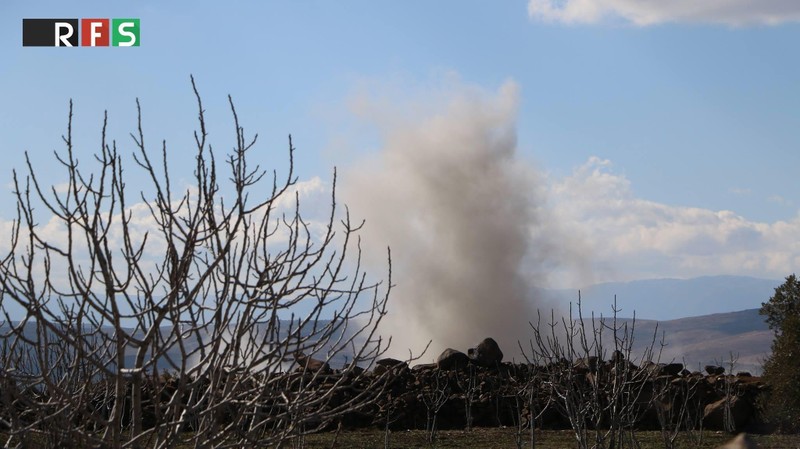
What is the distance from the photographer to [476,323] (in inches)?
2798

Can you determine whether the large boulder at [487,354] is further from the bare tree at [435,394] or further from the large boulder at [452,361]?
the bare tree at [435,394]

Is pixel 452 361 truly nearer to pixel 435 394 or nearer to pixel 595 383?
pixel 435 394

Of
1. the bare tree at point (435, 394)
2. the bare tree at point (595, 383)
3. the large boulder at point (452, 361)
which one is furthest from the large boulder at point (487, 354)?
the bare tree at point (595, 383)

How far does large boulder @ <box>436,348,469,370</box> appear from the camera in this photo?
1255 inches

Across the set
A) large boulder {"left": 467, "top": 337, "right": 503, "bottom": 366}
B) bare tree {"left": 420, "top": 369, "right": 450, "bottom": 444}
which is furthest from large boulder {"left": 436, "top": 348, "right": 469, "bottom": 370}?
bare tree {"left": 420, "top": 369, "right": 450, "bottom": 444}

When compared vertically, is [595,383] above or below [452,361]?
below

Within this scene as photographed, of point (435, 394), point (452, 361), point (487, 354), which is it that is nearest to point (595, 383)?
point (435, 394)

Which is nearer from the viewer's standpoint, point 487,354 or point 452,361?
point 452,361

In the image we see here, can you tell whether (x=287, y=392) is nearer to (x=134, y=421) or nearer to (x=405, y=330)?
(x=134, y=421)

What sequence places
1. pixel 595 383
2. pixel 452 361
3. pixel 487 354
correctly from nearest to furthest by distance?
pixel 595 383 < pixel 452 361 < pixel 487 354

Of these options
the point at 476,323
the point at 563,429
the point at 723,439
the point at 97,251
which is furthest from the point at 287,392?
the point at 476,323

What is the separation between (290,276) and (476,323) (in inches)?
2640

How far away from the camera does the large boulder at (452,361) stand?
1255 inches

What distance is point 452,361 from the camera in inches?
1264
